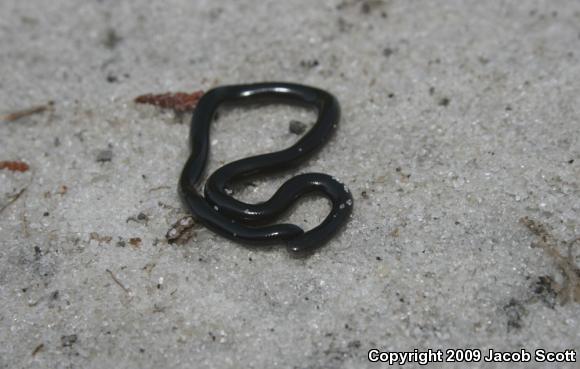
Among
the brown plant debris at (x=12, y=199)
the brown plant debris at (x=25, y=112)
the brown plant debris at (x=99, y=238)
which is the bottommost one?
the brown plant debris at (x=12, y=199)

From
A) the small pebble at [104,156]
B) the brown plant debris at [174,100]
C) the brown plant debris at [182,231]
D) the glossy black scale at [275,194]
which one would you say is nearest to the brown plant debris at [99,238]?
the brown plant debris at [182,231]

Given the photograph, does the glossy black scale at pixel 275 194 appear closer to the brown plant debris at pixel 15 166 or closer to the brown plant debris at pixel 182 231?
the brown plant debris at pixel 182 231

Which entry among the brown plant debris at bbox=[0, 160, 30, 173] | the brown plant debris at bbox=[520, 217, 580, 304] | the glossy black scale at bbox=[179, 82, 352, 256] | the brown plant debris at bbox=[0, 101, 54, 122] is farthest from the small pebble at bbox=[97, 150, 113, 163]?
the brown plant debris at bbox=[520, 217, 580, 304]

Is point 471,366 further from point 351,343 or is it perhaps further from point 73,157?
point 73,157

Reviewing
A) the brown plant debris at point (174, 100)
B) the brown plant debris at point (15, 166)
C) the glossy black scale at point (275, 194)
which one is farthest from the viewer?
the brown plant debris at point (174, 100)

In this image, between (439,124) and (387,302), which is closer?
(387,302)

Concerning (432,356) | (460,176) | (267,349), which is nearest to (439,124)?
(460,176)
